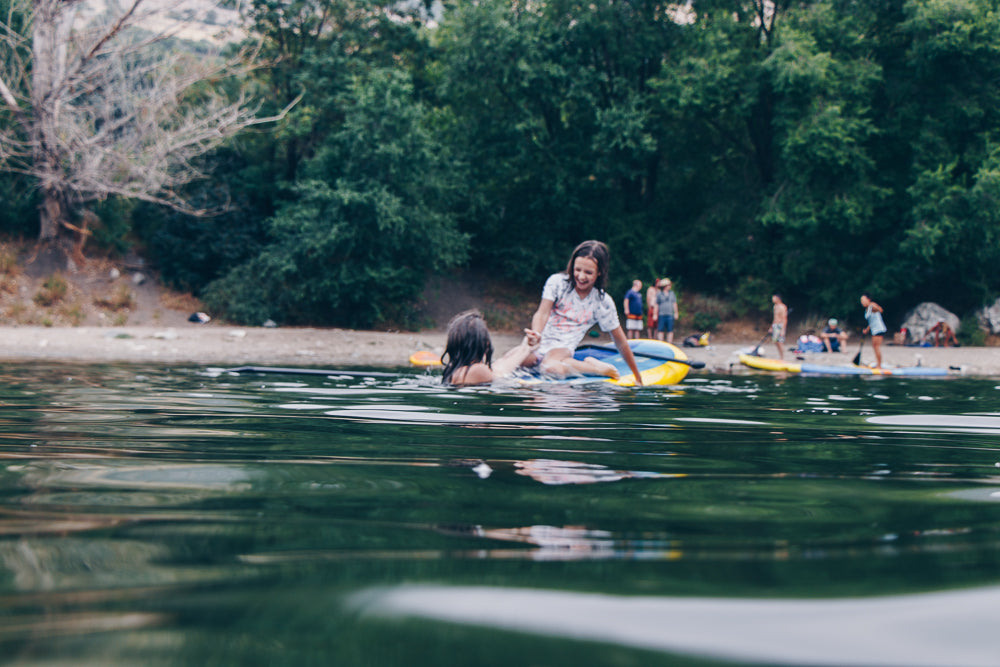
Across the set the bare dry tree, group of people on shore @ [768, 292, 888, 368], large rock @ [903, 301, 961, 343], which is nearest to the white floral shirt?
group of people on shore @ [768, 292, 888, 368]

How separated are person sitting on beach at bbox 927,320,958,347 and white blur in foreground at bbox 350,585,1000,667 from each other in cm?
2087

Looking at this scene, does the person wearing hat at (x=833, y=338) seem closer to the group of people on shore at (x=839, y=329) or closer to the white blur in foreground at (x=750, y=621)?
the group of people on shore at (x=839, y=329)

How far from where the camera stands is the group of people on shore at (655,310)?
1717cm

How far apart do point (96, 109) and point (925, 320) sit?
73.1ft

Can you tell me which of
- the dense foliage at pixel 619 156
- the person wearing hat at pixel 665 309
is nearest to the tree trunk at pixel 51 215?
the dense foliage at pixel 619 156

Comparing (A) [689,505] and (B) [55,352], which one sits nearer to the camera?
(A) [689,505]

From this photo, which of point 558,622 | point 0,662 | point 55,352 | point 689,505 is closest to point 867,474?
point 689,505

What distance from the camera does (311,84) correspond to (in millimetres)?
21469

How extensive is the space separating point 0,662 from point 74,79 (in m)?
19.5

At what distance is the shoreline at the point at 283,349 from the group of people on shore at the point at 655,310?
100 cm

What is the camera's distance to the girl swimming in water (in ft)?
22.4

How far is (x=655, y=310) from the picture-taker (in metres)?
18.8

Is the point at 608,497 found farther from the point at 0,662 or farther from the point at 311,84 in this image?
the point at 311,84

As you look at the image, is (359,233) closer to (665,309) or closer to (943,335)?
(665,309)
